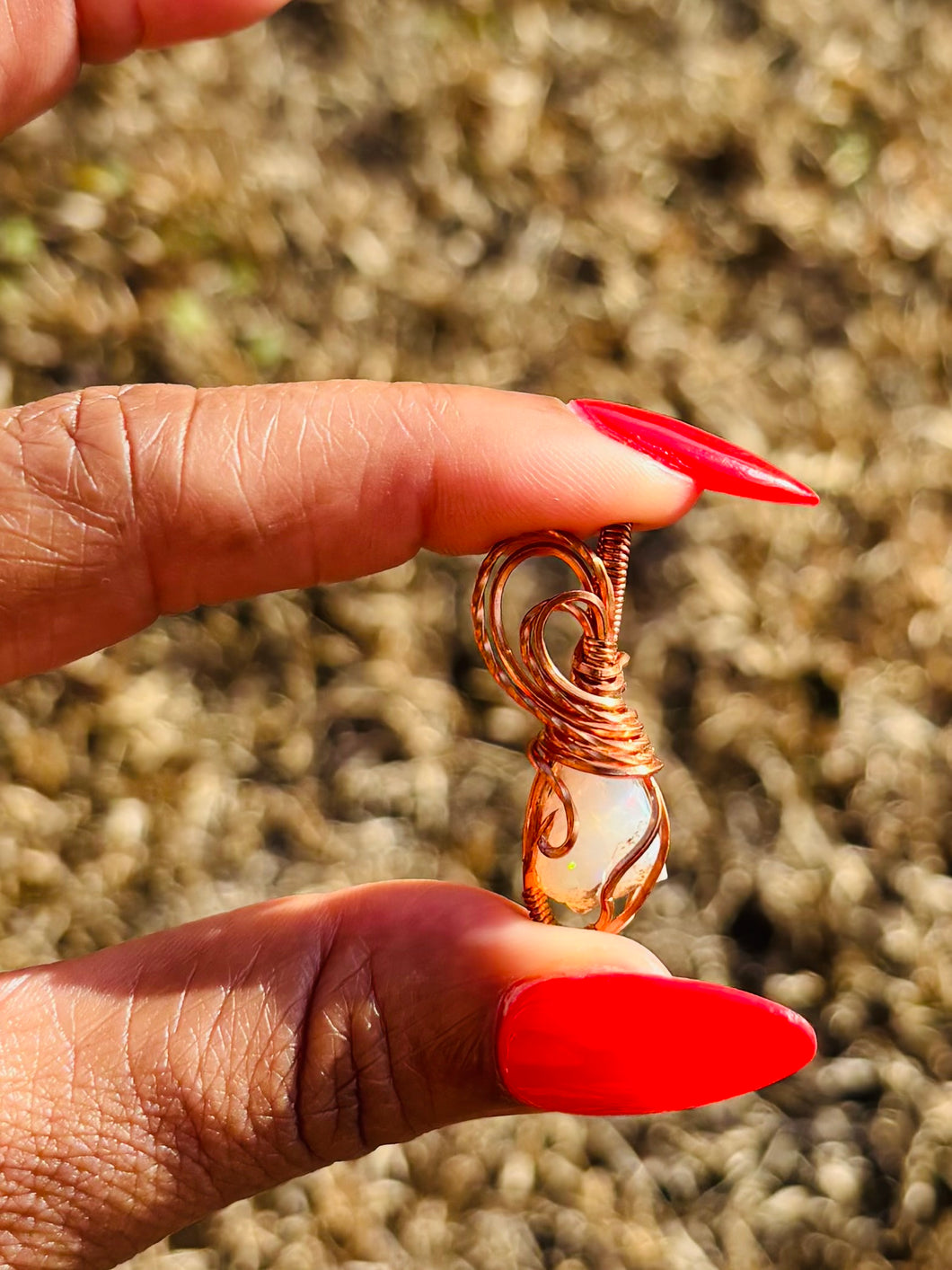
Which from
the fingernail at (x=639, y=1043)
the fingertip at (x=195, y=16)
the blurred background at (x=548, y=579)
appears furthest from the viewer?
the blurred background at (x=548, y=579)

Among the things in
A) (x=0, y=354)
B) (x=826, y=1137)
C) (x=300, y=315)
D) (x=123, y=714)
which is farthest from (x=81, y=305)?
(x=826, y=1137)

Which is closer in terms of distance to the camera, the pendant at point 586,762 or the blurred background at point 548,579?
the pendant at point 586,762

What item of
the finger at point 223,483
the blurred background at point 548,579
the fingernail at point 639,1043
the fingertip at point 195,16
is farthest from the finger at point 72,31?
the fingernail at point 639,1043

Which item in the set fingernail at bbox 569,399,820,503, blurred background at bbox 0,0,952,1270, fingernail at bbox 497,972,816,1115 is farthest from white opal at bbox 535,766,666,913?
blurred background at bbox 0,0,952,1270

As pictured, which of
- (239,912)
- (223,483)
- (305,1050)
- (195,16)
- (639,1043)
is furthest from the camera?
(195,16)

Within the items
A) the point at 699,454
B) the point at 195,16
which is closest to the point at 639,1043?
the point at 699,454

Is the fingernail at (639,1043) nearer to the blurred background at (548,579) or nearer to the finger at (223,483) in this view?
the finger at (223,483)

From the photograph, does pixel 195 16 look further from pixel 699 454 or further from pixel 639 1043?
pixel 639 1043

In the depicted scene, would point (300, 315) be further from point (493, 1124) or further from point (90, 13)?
point (493, 1124)
